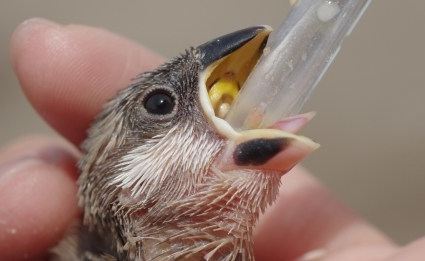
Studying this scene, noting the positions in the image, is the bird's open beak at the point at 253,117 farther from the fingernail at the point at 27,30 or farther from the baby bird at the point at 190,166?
the fingernail at the point at 27,30

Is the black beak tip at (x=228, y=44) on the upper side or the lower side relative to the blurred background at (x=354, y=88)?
upper

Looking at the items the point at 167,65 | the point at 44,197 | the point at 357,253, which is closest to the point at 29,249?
the point at 44,197

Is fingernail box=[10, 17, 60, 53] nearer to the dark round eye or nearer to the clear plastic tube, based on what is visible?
the dark round eye

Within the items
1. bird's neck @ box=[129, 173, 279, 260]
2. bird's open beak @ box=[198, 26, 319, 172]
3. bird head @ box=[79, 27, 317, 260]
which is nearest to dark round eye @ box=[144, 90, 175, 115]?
bird head @ box=[79, 27, 317, 260]

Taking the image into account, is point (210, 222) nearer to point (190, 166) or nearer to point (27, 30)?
point (190, 166)

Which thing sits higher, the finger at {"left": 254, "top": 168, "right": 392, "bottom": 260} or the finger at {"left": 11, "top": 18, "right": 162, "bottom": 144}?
the finger at {"left": 11, "top": 18, "right": 162, "bottom": 144}

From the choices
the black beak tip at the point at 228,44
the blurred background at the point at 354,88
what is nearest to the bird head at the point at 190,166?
the black beak tip at the point at 228,44
